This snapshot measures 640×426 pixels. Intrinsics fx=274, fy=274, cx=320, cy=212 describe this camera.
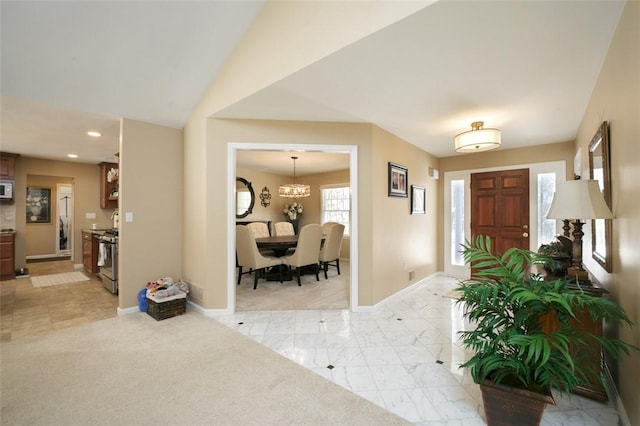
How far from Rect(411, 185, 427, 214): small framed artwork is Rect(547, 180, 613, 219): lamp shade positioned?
7.96 ft

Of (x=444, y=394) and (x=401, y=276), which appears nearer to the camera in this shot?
(x=444, y=394)

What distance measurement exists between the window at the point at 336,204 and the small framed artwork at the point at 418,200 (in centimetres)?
243

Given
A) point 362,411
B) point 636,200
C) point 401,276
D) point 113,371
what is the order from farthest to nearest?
point 401,276
point 113,371
point 362,411
point 636,200

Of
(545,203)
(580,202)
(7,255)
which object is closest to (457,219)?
(545,203)

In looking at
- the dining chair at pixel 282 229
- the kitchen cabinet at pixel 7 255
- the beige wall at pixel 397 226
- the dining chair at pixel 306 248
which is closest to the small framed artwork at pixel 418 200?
the beige wall at pixel 397 226

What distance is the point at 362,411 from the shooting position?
167 centimetres

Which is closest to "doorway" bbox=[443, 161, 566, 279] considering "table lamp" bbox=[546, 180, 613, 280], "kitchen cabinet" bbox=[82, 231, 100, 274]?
"table lamp" bbox=[546, 180, 613, 280]

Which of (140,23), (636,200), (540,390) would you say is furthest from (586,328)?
(140,23)

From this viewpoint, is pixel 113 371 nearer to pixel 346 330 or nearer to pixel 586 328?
pixel 346 330

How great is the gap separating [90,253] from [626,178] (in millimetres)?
6878

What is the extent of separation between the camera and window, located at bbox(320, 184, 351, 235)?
679 cm

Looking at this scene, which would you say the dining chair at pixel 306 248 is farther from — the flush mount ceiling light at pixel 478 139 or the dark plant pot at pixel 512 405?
the dark plant pot at pixel 512 405

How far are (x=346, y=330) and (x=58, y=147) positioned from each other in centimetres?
549

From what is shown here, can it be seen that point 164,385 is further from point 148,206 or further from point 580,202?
point 580,202
